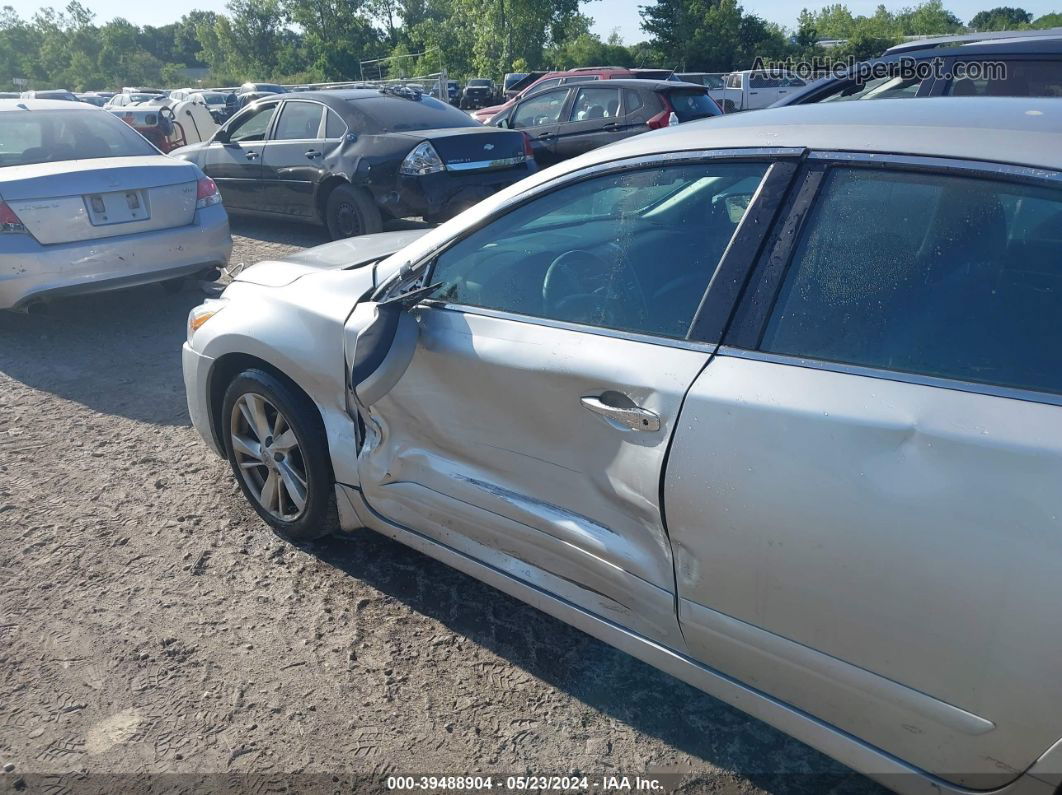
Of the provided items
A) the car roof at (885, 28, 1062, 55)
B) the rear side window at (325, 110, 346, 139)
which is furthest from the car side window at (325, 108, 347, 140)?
the car roof at (885, 28, 1062, 55)

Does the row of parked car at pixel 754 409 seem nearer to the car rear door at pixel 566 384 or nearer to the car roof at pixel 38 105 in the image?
the car rear door at pixel 566 384

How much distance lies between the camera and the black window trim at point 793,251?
1.72 metres

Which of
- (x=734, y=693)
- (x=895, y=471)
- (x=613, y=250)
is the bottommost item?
(x=734, y=693)

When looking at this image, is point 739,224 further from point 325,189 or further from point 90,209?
point 325,189

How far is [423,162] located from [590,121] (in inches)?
164

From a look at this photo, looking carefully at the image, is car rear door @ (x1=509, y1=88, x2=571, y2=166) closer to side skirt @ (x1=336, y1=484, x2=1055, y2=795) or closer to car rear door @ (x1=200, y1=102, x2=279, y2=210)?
car rear door @ (x1=200, y1=102, x2=279, y2=210)

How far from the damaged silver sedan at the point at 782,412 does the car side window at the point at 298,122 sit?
6211mm

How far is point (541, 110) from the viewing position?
38.3 feet

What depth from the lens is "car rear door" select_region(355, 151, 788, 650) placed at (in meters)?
2.07

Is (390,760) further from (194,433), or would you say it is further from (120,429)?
(120,429)

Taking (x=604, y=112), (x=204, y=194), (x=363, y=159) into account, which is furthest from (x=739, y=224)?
(x=604, y=112)

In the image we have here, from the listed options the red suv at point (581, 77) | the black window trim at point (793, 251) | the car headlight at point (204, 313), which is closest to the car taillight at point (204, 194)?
the car headlight at point (204, 313)

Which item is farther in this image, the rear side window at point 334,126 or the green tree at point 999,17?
the green tree at point 999,17

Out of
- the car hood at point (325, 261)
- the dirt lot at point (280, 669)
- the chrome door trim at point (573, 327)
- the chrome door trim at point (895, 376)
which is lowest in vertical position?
the dirt lot at point (280, 669)
